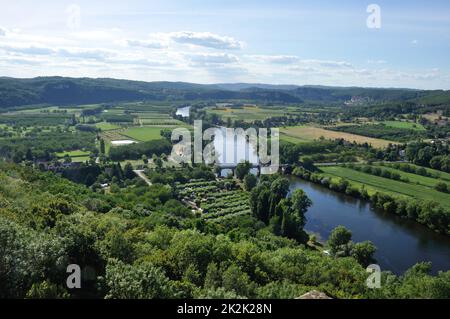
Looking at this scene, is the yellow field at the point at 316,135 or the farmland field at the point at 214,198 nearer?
the farmland field at the point at 214,198

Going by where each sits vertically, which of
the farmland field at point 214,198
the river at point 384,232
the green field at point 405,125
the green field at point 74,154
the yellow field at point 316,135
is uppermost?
the green field at point 405,125

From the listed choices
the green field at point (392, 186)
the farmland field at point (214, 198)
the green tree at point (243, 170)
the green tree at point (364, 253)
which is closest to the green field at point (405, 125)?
the green field at point (392, 186)

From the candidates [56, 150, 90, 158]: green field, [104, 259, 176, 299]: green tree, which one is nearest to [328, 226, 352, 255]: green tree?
[104, 259, 176, 299]: green tree

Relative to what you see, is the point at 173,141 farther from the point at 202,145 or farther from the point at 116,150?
the point at 116,150

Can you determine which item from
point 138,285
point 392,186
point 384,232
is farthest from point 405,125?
point 138,285

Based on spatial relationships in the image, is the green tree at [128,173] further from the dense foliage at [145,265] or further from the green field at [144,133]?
the dense foliage at [145,265]

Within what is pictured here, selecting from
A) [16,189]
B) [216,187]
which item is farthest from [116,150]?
[16,189]
